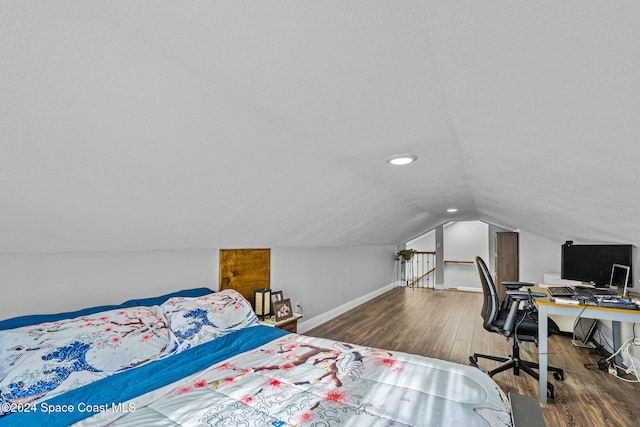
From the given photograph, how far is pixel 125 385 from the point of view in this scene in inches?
62.2

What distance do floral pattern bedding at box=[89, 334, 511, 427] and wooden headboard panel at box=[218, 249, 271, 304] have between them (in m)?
1.28

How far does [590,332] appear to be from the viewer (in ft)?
11.7

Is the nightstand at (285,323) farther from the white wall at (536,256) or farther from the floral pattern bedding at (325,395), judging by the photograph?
the white wall at (536,256)

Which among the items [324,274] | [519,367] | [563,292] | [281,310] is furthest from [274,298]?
[563,292]

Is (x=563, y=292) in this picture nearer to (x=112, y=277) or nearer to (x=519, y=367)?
(x=519, y=367)

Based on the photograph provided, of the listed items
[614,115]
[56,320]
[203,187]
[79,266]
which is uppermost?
→ [614,115]

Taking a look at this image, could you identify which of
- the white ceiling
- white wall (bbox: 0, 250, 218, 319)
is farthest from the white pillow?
the white ceiling

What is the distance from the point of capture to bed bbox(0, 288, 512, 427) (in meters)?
1.33

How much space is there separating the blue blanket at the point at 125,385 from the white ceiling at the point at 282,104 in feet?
2.99

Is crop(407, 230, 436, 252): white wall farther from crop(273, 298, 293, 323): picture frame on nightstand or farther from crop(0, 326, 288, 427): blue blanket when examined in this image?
crop(0, 326, 288, 427): blue blanket

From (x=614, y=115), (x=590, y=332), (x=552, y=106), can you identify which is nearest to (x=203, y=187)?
(x=552, y=106)

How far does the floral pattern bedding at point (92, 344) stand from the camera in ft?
4.72

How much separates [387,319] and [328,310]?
3.28 ft

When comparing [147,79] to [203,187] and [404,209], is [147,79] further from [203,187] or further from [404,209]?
[404,209]
